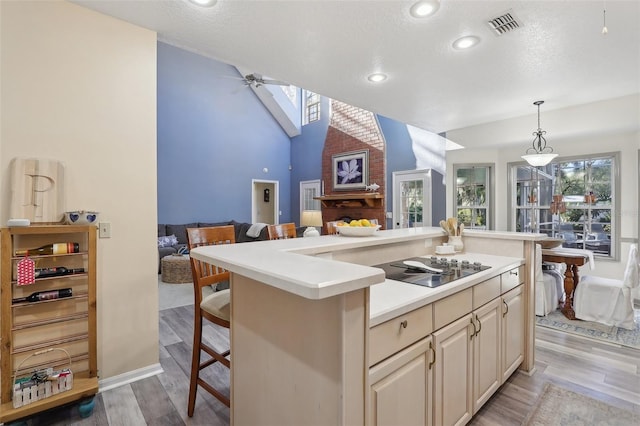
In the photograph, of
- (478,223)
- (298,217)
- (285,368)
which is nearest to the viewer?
(285,368)

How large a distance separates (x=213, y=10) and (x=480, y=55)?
2.06 metres

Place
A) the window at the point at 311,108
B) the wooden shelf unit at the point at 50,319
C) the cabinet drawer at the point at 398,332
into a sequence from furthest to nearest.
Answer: the window at the point at 311,108, the wooden shelf unit at the point at 50,319, the cabinet drawer at the point at 398,332

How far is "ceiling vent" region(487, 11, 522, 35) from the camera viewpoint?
2047 mm

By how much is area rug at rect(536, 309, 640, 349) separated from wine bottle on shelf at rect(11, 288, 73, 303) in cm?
412

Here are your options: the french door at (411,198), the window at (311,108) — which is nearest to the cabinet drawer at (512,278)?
the french door at (411,198)

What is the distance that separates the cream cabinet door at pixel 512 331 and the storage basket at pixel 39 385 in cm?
262

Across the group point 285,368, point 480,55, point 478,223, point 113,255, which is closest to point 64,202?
point 113,255

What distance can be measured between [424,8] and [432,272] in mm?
1597

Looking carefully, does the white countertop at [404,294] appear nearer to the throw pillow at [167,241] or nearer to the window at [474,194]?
the window at [474,194]

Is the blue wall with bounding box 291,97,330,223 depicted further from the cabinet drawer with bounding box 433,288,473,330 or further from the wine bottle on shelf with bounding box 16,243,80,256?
the cabinet drawer with bounding box 433,288,473,330

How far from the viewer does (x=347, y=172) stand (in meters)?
7.41

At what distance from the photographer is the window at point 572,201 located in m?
4.29

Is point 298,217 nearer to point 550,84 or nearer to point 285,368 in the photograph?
point 550,84

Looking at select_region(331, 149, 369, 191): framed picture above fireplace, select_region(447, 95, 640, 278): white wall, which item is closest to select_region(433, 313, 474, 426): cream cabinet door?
select_region(447, 95, 640, 278): white wall
